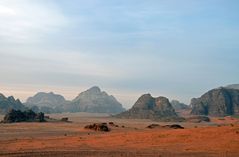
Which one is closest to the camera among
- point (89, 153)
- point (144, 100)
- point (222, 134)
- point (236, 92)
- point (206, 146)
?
point (89, 153)

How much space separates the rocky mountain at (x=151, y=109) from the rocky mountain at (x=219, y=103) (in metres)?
13.8

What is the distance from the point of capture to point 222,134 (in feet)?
111

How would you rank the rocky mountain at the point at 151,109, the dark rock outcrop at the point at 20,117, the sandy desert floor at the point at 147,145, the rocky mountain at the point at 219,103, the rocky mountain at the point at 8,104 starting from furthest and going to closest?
the rocky mountain at the point at 219,103, the rocky mountain at the point at 8,104, the rocky mountain at the point at 151,109, the dark rock outcrop at the point at 20,117, the sandy desert floor at the point at 147,145

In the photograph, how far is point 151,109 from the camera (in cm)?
11125

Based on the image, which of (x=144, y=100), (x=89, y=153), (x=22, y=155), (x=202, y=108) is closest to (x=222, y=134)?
(x=89, y=153)

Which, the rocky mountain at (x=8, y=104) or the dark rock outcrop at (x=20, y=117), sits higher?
the rocky mountain at (x=8, y=104)

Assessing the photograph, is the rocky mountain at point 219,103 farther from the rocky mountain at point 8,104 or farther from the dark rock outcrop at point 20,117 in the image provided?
the dark rock outcrop at point 20,117

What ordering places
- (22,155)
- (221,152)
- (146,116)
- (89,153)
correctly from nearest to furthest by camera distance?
(22,155), (89,153), (221,152), (146,116)

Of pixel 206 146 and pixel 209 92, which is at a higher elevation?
pixel 209 92

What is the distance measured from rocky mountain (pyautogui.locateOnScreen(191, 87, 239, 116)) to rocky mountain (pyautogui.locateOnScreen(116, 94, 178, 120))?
45.3 ft

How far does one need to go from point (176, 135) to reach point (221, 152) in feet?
28.2

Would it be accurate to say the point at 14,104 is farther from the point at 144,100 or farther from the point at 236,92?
the point at 236,92

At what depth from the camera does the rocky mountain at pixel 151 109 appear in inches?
4161

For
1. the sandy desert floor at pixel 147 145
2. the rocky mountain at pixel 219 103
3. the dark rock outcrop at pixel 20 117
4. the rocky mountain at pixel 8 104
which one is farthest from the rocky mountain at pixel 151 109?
the sandy desert floor at pixel 147 145
